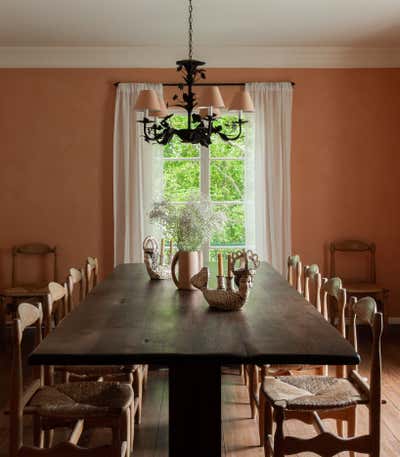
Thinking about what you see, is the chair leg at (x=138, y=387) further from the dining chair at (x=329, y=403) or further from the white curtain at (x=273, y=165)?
the white curtain at (x=273, y=165)

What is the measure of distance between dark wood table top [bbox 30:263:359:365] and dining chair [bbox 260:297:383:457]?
201mm

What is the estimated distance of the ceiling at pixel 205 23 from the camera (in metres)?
4.72

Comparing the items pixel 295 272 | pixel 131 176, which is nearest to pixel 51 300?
pixel 295 272

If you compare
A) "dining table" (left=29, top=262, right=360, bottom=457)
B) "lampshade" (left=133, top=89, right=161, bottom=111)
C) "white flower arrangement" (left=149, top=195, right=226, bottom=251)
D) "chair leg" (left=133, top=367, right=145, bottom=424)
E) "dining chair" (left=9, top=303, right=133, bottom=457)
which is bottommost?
"chair leg" (left=133, top=367, right=145, bottom=424)

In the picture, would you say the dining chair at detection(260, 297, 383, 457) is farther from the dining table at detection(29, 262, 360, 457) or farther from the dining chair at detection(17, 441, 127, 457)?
the dining chair at detection(17, 441, 127, 457)

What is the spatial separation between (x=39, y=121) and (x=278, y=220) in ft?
8.66

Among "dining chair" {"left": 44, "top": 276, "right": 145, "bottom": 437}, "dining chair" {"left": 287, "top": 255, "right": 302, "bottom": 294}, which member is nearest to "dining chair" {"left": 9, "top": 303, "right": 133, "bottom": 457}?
"dining chair" {"left": 44, "top": 276, "right": 145, "bottom": 437}

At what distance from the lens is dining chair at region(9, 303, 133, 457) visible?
2.50 meters

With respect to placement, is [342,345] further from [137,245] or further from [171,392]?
[137,245]

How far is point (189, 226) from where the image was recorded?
3.71m

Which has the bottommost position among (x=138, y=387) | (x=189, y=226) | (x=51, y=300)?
(x=138, y=387)

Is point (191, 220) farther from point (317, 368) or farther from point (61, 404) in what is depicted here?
point (61, 404)

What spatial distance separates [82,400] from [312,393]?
1.06 metres

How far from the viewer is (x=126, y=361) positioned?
2.30 m
